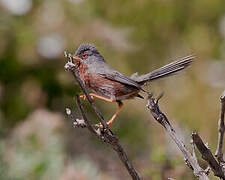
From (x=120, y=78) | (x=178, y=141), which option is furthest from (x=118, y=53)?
(x=178, y=141)

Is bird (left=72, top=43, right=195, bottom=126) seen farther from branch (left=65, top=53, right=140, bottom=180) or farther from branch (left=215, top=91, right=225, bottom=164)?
branch (left=215, top=91, right=225, bottom=164)

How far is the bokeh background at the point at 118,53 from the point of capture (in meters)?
6.83

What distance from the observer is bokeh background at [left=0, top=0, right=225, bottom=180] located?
683 centimetres

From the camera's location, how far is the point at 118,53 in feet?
25.4

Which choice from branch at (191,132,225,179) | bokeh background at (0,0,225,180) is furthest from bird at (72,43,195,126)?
bokeh background at (0,0,225,180)

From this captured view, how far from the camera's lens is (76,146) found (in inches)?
256

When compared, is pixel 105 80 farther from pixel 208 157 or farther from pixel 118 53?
pixel 118 53

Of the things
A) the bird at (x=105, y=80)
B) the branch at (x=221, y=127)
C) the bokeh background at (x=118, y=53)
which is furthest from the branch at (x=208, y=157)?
the bokeh background at (x=118, y=53)

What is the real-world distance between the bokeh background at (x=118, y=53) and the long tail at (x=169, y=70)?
367cm

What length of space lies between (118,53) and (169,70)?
17.5 feet

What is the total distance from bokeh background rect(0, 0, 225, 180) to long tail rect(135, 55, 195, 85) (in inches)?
144

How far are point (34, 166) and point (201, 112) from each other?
302 cm

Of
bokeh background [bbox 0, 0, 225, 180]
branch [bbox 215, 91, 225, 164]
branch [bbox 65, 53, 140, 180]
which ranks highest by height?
bokeh background [bbox 0, 0, 225, 180]

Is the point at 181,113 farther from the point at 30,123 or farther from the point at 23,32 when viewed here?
the point at 23,32
